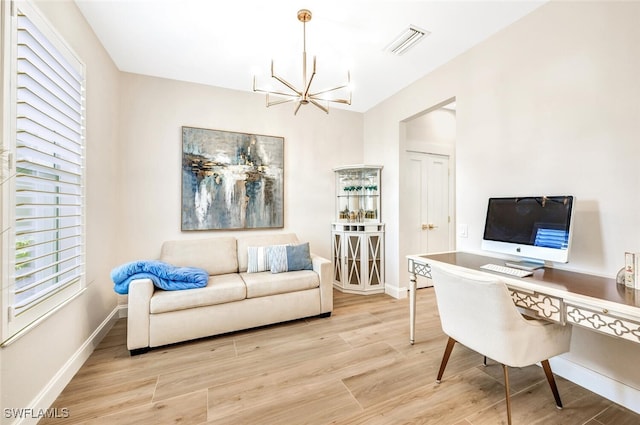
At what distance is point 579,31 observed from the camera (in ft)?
6.11

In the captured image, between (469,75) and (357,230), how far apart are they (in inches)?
88.0

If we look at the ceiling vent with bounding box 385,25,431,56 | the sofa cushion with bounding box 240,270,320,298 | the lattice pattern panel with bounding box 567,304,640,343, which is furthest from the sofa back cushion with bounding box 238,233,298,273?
the lattice pattern panel with bounding box 567,304,640,343

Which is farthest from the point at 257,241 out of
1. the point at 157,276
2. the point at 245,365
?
the point at 245,365

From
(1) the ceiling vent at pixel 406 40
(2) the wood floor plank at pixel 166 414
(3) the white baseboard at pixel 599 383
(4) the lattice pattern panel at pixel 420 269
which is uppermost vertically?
(1) the ceiling vent at pixel 406 40

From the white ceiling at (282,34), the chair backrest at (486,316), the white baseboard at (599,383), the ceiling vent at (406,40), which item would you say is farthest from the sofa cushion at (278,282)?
the ceiling vent at (406,40)

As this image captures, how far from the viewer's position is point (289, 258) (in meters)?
3.09

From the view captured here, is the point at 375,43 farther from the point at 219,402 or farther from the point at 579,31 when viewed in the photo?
the point at 219,402

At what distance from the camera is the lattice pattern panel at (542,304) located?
4.86 ft

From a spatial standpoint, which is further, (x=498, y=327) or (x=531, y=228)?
(x=531, y=228)

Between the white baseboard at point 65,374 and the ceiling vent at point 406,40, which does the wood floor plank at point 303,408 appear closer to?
the white baseboard at point 65,374

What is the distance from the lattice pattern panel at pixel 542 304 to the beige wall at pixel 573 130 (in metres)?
0.61

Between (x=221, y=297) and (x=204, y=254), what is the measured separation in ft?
2.51

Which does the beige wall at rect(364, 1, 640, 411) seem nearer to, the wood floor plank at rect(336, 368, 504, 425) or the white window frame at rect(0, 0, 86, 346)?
the wood floor plank at rect(336, 368, 504, 425)

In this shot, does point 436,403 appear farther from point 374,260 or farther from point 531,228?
point 374,260
